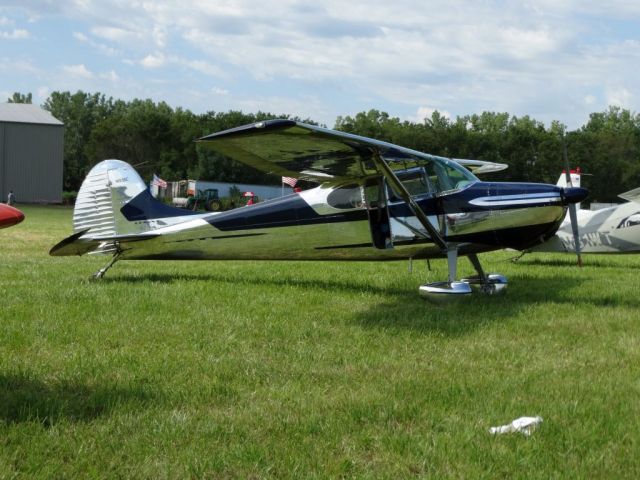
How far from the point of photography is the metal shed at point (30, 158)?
67250 mm

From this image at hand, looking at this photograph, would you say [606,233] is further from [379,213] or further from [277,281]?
[277,281]

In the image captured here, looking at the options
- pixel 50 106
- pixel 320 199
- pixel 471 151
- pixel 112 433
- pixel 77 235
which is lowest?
pixel 112 433

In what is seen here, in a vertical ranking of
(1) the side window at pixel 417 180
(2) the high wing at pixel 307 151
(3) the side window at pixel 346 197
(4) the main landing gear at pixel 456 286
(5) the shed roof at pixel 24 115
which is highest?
(5) the shed roof at pixel 24 115

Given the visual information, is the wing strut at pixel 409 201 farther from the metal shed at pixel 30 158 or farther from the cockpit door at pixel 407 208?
the metal shed at pixel 30 158

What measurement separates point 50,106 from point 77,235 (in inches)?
4482

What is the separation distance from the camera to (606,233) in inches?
551

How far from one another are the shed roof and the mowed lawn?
6527cm

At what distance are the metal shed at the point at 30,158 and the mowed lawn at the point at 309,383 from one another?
206ft

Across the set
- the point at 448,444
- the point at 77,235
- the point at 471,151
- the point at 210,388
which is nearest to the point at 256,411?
the point at 210,388

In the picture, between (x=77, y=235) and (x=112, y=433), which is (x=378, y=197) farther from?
(x=112, y=433)

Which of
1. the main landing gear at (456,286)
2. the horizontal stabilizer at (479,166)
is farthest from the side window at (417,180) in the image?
the horizontal stabilizer at (479,166)

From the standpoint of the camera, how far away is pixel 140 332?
6539 millimetres

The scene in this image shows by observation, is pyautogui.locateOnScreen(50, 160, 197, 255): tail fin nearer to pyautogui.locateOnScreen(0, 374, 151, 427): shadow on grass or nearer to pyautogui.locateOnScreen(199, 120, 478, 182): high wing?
pyautogui.locateOnScreen(199, 120, 478, 182): high wing

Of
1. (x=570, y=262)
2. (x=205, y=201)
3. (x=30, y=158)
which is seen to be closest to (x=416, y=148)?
(x=205, y=201)
